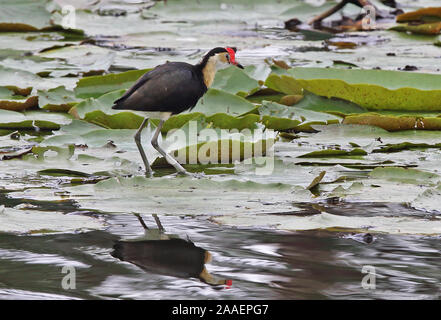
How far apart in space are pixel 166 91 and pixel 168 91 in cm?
1

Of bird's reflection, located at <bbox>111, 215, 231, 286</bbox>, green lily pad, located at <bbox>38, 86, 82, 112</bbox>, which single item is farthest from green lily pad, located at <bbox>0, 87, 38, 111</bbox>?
bird's reflection, located at <bbox>111, 215, 231, 286</bbox>

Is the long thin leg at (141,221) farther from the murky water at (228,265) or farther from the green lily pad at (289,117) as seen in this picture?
the green lily pad at (289,117)

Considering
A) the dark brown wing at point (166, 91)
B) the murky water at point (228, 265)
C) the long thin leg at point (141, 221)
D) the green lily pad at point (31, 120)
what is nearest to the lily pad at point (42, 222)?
the murky water at point (228, 265)

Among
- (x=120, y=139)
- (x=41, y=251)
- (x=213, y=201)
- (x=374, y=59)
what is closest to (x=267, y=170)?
(x=213, y=201)

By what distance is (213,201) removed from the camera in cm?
346

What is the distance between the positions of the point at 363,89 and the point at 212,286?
3.03 metres

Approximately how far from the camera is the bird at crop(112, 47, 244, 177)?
164 inches

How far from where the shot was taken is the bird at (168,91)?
13.7 ft

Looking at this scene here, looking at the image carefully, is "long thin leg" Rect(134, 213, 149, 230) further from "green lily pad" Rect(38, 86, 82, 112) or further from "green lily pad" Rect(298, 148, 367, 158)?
"green lily pad" Rect(38, 86, 82, 112)

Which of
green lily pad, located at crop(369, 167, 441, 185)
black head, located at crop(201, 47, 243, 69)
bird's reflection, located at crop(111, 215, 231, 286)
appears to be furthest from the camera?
black head, located at crop(201, 47, 243, 69)

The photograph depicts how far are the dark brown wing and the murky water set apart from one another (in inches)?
39.6

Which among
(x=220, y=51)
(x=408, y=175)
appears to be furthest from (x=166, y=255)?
(x=220, y=51)

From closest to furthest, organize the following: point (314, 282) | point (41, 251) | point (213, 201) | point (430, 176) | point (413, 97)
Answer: point (314, 282) → point (41, 251) → point (213, 201) → point (430, 176) → point (413, 97)
